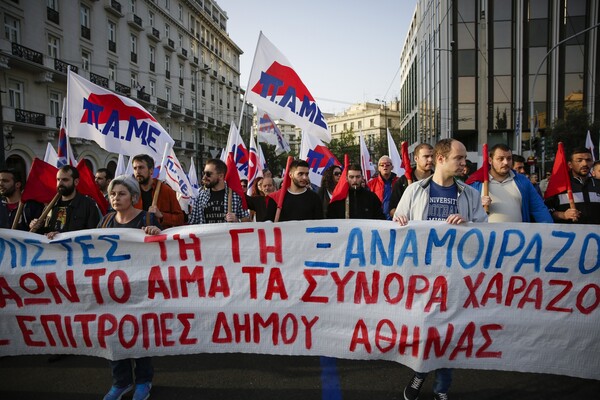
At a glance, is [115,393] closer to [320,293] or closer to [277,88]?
[320,293]

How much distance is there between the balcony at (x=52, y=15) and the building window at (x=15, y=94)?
495 cm

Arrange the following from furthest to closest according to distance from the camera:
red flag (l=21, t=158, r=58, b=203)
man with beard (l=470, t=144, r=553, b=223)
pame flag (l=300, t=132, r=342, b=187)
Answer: pame flag (l=300, t=132, r=342, b=187)
red flag (l=21, t=158, r=58, b=203)
man with beard (l=470, t=144, r=553, b=223)

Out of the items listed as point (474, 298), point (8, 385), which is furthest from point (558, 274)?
point (8, 385)

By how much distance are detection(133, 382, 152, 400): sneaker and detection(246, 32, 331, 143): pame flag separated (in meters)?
3.37

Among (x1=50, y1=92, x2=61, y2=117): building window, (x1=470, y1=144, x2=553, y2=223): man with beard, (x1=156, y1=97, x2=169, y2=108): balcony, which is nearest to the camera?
(x1=470, y1=144, x2=553, y2=223): man with beard

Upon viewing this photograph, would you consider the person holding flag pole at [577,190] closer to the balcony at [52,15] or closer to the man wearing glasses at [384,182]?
the man wearing glasses at [384,182]

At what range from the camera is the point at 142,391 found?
3008 mm

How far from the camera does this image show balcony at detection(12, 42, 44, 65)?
21516 millimetres

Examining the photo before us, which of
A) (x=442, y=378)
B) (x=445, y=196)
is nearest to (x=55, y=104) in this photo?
(x=445, y=196)

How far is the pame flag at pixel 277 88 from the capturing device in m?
5.34

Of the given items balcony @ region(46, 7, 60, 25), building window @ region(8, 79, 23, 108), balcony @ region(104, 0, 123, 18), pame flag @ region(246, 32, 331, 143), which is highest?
balcony @ region(104, 0, 123, 18)

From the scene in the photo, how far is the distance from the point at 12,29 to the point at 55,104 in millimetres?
4775

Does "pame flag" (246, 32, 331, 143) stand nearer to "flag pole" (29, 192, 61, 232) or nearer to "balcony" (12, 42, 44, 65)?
"flag pole" (29, 192, 61, 232)

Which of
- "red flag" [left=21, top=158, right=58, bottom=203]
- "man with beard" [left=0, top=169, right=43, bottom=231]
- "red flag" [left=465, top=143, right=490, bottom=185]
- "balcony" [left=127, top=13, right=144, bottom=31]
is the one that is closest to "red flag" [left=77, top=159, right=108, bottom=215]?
"red flag" [left=21, top=158, right=58, bottom=203]
